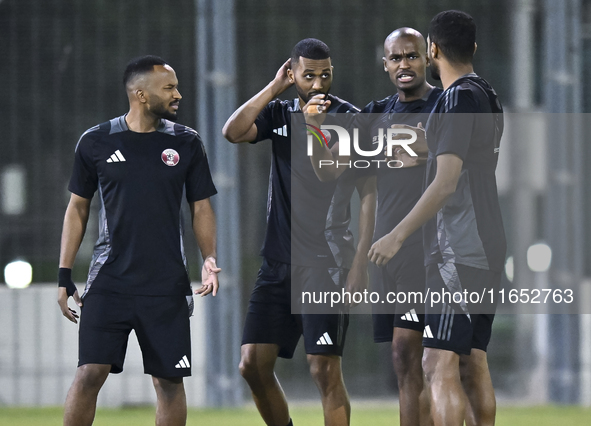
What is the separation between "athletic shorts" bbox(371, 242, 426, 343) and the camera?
436 centimetres

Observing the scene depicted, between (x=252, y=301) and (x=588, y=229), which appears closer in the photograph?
(x=252, y=301)

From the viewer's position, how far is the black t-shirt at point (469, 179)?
3838 mm

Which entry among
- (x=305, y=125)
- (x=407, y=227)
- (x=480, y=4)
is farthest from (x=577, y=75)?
(x=407, y=227)

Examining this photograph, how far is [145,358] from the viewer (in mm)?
4219

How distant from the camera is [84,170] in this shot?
14.1 feet

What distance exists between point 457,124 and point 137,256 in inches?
63.9

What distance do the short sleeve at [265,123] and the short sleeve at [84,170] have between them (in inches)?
36.0

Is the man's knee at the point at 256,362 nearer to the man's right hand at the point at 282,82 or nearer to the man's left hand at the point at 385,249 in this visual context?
the man's left hand at the point at 385,249

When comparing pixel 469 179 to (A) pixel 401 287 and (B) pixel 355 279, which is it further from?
(B) pixel 355 279

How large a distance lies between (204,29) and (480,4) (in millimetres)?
2480

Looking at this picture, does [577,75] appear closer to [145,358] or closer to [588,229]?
[588,229]

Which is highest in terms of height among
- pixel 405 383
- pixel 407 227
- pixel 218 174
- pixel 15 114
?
pixel 15 114

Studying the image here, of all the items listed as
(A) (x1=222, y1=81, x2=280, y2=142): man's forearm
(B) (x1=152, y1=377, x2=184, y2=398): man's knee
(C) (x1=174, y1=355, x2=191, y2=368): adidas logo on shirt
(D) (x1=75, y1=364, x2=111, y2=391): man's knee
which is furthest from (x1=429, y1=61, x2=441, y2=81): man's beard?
(D) (x1=75, y1=364, x2=111, y2=391): man's knee

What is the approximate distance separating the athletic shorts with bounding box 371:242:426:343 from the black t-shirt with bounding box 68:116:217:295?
3.22ft
